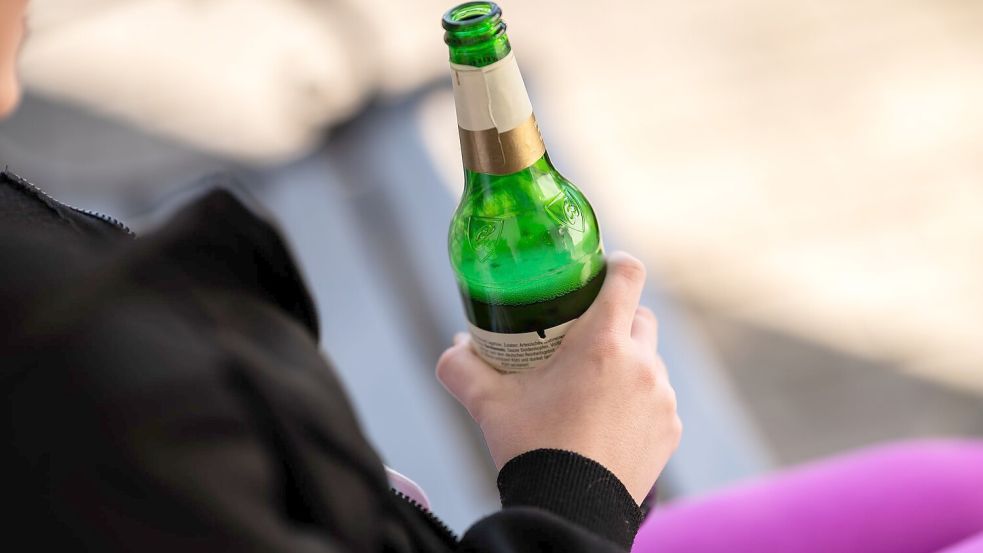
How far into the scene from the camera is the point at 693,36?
282 centimetres

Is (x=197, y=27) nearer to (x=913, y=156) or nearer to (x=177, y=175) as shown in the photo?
(x=177, y=175)

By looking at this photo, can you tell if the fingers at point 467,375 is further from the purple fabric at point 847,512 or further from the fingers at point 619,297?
the purple fabric at point 847,512

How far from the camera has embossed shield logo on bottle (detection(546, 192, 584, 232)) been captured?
754 millimetres

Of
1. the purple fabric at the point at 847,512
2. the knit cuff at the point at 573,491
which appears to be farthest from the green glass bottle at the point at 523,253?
the purple fabric at the point at 847,512

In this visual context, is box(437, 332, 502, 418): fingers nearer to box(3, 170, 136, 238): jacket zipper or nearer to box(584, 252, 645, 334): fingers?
box(584, 252, 645, 334): fingers

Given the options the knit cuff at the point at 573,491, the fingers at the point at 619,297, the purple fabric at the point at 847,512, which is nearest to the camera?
the knit cuff at the point at 573,491

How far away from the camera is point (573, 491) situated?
2.08 feet

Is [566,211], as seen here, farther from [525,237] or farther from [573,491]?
[573,491]

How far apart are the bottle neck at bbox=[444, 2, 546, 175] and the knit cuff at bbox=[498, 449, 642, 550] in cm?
21

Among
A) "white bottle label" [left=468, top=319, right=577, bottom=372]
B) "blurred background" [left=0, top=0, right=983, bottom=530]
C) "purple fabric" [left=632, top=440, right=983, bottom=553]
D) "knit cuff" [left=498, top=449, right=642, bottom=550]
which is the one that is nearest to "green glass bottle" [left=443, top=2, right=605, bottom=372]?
"white bottle label" [left=468, top=319, right=577, bottom=372]

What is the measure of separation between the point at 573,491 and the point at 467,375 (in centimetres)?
17

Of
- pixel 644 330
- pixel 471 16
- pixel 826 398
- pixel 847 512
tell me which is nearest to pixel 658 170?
pixel 826 398

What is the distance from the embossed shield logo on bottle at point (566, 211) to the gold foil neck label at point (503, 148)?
0.15ft

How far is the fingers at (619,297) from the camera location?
73cm
